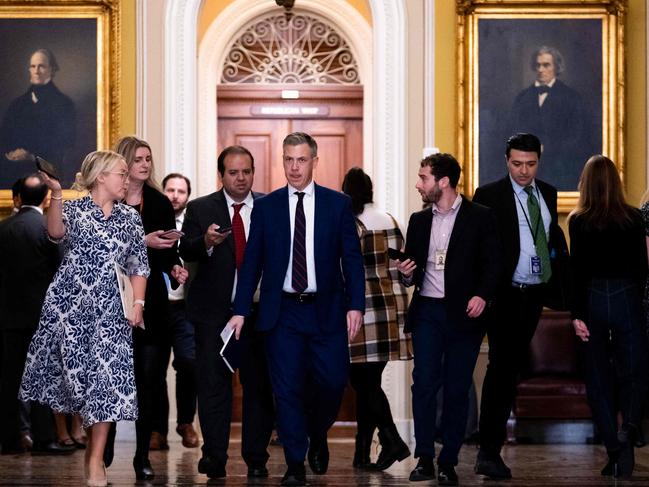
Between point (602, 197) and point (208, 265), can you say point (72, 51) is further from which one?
point (602, 197)

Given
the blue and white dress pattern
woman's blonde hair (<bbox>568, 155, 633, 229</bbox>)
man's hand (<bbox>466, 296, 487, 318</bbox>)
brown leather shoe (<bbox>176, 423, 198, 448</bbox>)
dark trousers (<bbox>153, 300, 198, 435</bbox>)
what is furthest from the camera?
brown leather shoe (<bbox>176, 423, 198, 448</bbox>)

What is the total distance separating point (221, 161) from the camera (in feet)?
22.1

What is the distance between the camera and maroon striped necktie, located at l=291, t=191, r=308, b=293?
20.0 feet

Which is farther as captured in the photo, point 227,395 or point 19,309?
point 19,309

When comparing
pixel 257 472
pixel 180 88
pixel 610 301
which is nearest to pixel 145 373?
pixel 257 472

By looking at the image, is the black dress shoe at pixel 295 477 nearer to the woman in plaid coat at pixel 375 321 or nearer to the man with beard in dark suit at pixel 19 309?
the woman in plaid coat at pixel 375 321

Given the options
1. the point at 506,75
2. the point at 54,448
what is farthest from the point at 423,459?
the point at 506,75

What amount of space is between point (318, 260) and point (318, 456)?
1218 millimetres

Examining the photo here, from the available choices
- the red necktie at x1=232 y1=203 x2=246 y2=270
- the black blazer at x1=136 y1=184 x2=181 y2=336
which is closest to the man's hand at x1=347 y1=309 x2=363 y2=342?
the red necktie at x1=232 y1=203 x2=246 y2=270

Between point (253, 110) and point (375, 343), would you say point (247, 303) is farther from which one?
point (253, 110)

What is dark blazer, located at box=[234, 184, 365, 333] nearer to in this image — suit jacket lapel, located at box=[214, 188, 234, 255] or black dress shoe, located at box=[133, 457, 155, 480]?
suit jacket lapel, located at box=[214, 188, 234, 255]

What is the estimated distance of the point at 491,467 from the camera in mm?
6566

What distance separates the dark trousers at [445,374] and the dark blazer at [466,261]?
0.07m

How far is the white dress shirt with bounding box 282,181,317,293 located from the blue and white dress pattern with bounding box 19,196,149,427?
2.58 feet
